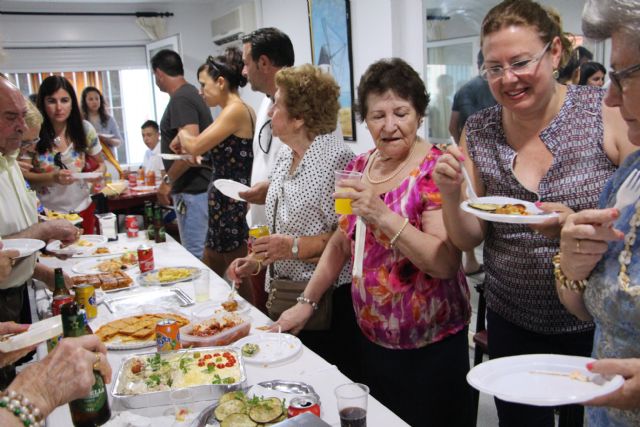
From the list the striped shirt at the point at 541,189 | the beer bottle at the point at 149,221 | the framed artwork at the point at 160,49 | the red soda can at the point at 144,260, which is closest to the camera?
the striped shirt at the point at 541,189

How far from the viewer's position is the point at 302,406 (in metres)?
1.22

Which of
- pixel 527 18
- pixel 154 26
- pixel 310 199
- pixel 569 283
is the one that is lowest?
pixel 569 283

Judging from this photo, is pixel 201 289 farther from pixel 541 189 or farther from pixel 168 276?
pixel 541 189

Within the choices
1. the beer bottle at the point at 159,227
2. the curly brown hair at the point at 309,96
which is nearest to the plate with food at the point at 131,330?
the curly brown hair at the point at 309,96

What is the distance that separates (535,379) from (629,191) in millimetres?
410

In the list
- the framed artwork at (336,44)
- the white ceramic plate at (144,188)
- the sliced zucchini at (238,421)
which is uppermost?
the framed artwork at (336,44)

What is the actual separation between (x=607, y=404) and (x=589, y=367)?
0.07 meters

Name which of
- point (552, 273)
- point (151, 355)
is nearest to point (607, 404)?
point (552, 273)

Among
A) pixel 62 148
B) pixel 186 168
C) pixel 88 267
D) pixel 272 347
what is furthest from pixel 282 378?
pixel 62 148

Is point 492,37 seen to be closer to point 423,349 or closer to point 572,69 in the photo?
point 423,349

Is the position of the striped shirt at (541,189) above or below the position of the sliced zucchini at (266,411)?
above

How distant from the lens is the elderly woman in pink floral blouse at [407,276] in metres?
1.60

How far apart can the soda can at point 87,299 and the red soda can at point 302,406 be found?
1.06m

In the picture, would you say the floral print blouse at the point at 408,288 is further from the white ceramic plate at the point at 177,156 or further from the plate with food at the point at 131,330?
the white ceramic plate at the point at 177,156
